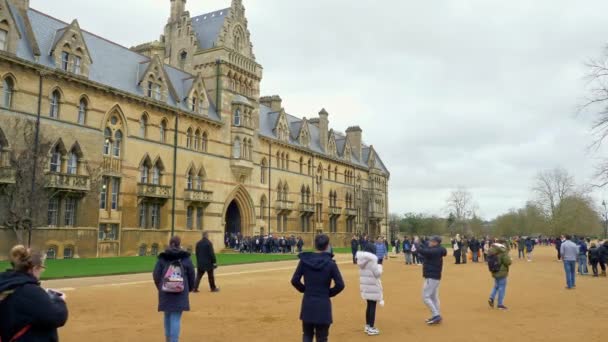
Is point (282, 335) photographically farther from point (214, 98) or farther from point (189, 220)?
point (214, 98)


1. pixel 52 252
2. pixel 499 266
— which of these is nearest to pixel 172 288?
pixel 499 266

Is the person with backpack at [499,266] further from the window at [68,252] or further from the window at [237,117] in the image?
the window at [237,117]

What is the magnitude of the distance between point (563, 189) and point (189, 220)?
169 feet

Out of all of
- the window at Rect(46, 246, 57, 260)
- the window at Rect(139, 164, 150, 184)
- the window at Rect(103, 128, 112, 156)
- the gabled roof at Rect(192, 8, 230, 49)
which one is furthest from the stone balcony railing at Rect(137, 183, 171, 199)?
the gabled roof at Rect(192, 8, 230, 49)

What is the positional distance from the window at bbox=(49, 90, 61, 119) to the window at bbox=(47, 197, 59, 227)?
4923mm

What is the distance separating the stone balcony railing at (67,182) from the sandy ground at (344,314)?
10.2 meters

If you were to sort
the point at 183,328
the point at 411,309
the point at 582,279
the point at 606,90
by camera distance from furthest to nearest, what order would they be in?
the point at 606,90
the point at 582,279
the point at 411,309
the point at 183,328

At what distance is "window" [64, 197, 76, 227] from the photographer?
2925cm

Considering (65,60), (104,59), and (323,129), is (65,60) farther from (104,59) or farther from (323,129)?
(323,129)

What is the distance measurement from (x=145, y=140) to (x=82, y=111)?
505 centimetres

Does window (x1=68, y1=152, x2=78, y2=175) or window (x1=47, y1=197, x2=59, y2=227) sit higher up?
window (x1=68, y1=152, x2=78, y2=175)

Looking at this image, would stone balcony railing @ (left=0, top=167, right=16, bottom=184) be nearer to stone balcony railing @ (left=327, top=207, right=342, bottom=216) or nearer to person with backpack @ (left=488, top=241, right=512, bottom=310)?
person with backpack @ (left=488, top=241, right=512, bottom=310)

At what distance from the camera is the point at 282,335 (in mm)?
9492

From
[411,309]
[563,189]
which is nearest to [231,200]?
[411,309]
